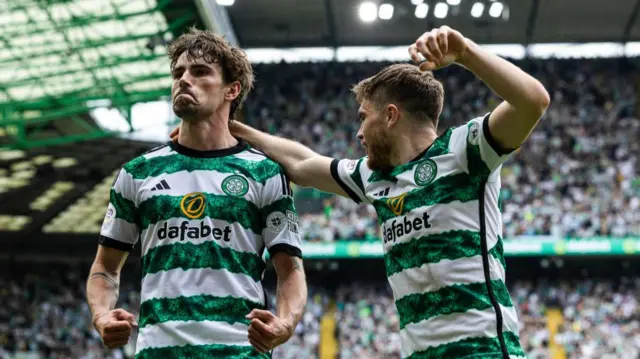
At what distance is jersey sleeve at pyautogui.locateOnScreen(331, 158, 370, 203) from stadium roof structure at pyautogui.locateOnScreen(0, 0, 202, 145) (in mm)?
14085

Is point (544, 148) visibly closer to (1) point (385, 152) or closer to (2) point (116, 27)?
(2) point (116, 27)

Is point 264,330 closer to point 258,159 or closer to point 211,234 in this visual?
point 211,234

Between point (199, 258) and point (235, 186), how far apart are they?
1.22 ft

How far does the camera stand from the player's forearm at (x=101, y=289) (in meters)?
3.93

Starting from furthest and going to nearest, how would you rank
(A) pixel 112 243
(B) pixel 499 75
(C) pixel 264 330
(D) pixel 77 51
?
(D) pixel 77 51 → (A) pixel 112 243 → (B) pixel 499 75 → (C) pixel 264 330

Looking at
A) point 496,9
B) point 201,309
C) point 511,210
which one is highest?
point 496,9

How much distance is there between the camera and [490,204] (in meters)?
4.06

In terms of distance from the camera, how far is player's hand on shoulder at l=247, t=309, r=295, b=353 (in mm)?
3445

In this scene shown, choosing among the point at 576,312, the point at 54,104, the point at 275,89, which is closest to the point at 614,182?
the point at 576,312

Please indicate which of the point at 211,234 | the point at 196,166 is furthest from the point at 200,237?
the point at 196,166

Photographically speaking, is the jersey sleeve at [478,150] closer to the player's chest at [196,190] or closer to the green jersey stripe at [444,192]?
the green jersey stripe at [444,192]

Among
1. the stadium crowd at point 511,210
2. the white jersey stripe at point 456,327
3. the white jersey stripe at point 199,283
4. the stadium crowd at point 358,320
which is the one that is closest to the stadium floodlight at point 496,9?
the stadium crowd at point 511,210

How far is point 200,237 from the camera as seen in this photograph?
3820mm

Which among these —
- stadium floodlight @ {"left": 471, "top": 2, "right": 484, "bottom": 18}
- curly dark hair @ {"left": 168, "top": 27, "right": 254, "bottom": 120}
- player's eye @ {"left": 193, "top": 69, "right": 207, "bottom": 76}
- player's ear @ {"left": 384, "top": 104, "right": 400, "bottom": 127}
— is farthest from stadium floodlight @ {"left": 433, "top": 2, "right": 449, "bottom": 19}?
player's eye @ {"left": 193, "top": 69, "right": 207, "bottom": 76}
